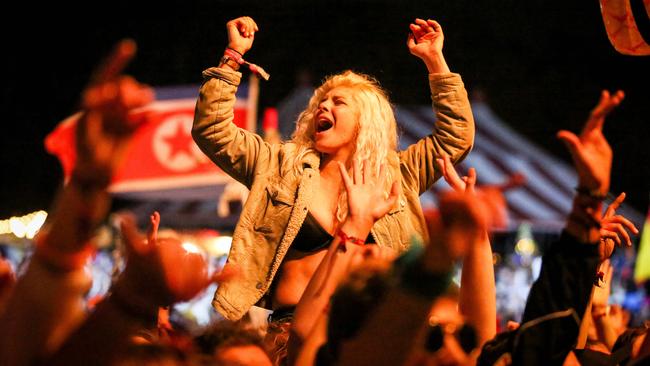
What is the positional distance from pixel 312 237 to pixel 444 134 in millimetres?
733

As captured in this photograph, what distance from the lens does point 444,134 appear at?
13.1 ft

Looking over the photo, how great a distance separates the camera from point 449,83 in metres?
3.96

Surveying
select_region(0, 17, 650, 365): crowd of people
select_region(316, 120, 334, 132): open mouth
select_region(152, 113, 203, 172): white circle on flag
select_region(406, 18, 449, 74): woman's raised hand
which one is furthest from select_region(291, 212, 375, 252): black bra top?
select_region(152, 113, 203, 172): white circle on flag

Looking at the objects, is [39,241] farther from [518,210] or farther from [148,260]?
[518,210]

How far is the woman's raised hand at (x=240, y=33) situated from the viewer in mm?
3939

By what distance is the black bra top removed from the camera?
12.3 feet

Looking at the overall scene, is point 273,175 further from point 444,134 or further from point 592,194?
point 592,194

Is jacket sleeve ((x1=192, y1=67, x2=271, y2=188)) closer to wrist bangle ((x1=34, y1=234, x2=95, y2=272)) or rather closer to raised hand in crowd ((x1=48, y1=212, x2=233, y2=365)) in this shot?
raised hand in crowd ((x1=48, y1=212, x2=233, y2=365))

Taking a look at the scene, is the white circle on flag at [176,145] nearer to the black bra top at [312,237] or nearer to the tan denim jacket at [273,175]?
the tan denim jacket at [273,175]

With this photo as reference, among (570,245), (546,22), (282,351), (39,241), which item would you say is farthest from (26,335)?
(546,22)

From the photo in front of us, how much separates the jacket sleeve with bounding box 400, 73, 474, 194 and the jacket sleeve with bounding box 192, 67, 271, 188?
69 cm

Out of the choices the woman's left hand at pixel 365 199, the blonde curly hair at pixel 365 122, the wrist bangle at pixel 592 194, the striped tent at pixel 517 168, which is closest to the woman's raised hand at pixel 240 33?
the blonde curly hair at pixel 365 122

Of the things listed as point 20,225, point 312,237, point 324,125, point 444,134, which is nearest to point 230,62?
point 324,125

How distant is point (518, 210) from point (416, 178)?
1051 cm
